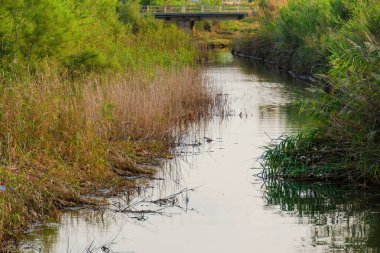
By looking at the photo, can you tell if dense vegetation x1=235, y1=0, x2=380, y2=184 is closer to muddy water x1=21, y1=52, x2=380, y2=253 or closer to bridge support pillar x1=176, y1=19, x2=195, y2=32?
muddy water x1=21, y1=52, x2=380, y2=253

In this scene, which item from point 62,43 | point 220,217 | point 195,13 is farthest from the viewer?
point 195,13

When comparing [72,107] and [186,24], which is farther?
[186,24]

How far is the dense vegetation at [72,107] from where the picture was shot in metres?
11.5

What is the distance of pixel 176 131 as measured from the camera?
17984mm

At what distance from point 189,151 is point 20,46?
4.86m

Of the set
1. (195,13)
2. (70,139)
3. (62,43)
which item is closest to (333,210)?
(70,139)

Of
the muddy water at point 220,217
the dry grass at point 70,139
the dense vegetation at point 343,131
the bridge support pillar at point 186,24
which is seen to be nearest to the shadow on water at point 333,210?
the muddy water at point 220,217

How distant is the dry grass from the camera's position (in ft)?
35.7

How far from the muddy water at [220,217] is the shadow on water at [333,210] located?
0.01 meters

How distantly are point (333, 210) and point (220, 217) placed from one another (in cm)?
163

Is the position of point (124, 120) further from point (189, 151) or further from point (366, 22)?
point (366, 22)

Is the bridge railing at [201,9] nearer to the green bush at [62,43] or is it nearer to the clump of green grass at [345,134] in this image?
the green bush at [62,43]

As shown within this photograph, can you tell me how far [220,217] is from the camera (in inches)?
457

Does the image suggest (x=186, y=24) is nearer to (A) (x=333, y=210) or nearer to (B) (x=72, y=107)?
(B) (x=72, y=107)
